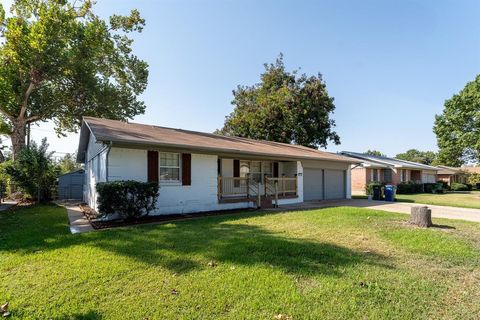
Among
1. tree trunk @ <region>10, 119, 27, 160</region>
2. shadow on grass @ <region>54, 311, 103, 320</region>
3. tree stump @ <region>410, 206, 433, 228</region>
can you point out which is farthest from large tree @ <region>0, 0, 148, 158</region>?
tree stump @ <region>410, 206, 433, 228</region>

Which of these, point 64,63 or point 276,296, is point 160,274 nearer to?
point 276,296

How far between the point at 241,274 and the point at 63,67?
65.3ft

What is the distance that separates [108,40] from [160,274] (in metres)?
21.7

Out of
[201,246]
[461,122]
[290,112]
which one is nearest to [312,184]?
[201,246]

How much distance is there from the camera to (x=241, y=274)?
14.0 feet

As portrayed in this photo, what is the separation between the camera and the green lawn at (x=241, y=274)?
10.9 ft

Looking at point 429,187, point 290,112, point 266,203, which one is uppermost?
point 290,112

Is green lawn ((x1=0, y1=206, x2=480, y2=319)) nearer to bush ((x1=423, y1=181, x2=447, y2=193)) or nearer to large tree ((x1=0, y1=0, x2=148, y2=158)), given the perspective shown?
large tree ((x1=0, y1=0, x2=148, y2=158))

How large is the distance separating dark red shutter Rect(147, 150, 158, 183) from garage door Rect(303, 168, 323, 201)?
9289 mm

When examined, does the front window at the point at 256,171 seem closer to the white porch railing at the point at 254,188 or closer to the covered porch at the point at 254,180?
the covered porch at the point at 254,180

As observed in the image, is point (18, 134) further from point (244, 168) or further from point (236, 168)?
point (244, 168)

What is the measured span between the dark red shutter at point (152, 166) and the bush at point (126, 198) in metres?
0.87

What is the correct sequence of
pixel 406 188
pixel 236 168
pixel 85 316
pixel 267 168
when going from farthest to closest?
pixel 406 188 < pixel 267 168 < pixel 236 168 < pixel 85 316

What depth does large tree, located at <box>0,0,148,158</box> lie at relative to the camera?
1681cm
